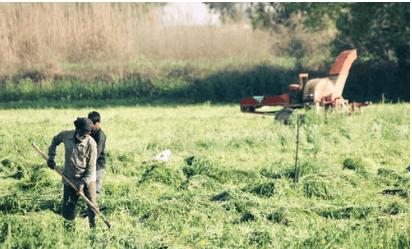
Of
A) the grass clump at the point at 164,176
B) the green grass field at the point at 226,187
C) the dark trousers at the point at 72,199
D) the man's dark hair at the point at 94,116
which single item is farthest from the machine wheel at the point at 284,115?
the dark trousers at the point at 72,199

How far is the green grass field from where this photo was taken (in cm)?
544

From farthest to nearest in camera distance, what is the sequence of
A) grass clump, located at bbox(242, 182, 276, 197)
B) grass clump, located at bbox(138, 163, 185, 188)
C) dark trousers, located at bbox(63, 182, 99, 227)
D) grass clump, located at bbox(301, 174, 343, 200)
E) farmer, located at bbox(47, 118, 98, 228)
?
1. grass clump, located at bbox(138, 163, 185, 188)
2. grass clump, located at bbox(301, 174, 343, 200)
3. grass clump, located at bbox(242, 182, 276, 197)
4. dark trousers, located at bbox(63, 182, 99, 227)
5. farmer, located at bbox(47, 118, 98, 228)

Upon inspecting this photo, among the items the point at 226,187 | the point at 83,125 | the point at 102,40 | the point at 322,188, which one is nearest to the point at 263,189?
the point at 226,187

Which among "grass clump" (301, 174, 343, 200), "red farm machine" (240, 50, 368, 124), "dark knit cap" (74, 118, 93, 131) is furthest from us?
"red farm machine" (240, 50, 368, 124)

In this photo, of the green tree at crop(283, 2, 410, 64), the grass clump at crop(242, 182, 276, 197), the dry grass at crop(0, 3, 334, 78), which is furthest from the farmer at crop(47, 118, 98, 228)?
the green tree at crop(283, 2, 410, 64)

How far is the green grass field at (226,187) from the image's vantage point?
5438mm

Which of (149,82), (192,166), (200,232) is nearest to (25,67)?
(149,82)

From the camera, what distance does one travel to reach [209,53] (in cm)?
2531

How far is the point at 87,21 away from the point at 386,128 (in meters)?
11.5

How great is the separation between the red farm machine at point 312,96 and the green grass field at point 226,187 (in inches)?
26.6

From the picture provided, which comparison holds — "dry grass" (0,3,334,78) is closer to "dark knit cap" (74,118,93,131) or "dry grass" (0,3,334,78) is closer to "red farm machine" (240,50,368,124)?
"red farm machine" (240,50,368,124)

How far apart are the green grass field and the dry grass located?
3.08m

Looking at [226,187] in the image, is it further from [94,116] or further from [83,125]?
[83,125]

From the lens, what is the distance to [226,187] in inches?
304
